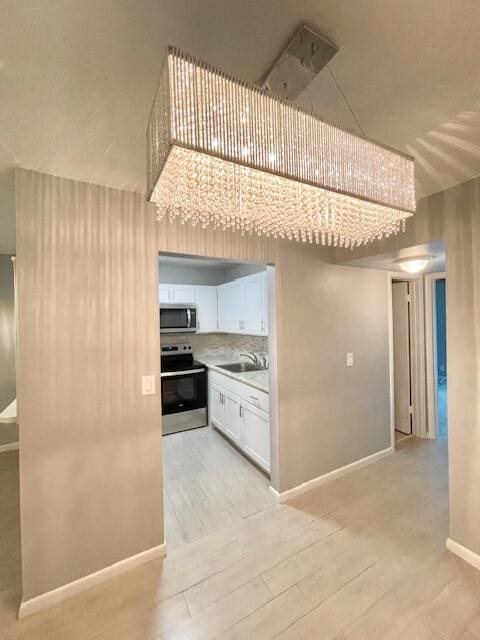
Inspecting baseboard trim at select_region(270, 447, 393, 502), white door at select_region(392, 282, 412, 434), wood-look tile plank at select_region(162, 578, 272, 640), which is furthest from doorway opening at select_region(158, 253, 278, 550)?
white door at select_region(392, 282, 412, 434)

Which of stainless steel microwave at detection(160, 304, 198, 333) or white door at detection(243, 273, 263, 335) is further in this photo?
stainless steel microwave at detection(160, 304, 198, 333)

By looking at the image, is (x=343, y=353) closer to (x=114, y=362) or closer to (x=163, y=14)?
(x=114, y=362)

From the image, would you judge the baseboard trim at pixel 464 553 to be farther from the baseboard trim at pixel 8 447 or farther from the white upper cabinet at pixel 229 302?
the baseboard trim at pixel 8 447

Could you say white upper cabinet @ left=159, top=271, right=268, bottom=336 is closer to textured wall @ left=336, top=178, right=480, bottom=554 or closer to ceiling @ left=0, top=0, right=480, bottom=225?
textured wall @ left=336, top=178, right=480, bottom=554

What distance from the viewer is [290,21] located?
31.5 inches

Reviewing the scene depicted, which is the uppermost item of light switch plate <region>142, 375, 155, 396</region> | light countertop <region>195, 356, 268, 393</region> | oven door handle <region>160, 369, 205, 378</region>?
light switch plate <region>142, 375, 155, 396</region>

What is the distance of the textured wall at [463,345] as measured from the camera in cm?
174

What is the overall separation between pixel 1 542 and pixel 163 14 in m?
3.19

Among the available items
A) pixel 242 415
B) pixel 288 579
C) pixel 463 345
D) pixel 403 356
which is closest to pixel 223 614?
pixel 288 579

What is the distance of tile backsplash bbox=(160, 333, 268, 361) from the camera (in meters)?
4.35

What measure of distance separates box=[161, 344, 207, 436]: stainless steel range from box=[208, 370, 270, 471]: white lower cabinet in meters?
0.16

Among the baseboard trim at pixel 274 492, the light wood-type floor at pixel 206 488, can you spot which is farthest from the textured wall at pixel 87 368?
the baseboard trim at pixel 274 492

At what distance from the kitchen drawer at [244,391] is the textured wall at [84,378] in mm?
1192

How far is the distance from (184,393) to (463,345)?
328 cm
